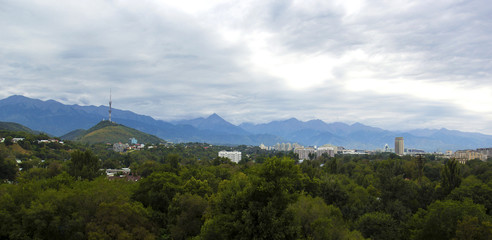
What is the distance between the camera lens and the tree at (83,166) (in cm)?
4225

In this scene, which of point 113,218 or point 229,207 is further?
point 113,218

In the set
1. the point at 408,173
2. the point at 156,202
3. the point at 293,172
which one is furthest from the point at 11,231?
the point at 408,173

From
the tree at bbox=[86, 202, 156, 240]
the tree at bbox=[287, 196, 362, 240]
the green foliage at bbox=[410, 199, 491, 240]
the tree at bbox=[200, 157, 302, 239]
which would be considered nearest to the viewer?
the tree at bbox=[200, 157, 302, 239]

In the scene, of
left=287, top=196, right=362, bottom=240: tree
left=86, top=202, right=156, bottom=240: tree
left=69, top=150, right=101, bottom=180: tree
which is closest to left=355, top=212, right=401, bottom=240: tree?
left=287, top=196, right=362, bottom=240: tree

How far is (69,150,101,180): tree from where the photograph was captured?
139ft

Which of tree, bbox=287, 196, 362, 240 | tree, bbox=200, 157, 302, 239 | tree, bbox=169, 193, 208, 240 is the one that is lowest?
tree, bbox=169, 193, 208, 240

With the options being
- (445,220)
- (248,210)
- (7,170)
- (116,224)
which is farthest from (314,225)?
(7,170)

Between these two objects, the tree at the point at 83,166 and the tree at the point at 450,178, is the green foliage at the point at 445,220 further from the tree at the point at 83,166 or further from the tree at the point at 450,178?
the tree at the point at 83,166

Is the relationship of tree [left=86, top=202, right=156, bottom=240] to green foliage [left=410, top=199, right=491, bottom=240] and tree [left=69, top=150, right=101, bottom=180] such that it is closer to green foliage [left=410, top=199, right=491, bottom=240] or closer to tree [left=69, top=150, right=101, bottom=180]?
tree [left=69, top=150, right=101, bottom=180]

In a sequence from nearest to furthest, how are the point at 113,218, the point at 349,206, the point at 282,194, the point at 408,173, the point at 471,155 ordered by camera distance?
the point at 282,194 < the point at 113,218 < the point at 349,206 < the point at 408,173 < the point at 471,155

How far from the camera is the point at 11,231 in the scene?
22.7 metres

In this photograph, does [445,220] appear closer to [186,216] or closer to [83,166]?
[186,216]

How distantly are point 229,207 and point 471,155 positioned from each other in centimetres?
15607

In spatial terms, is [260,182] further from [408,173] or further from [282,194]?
[408,173]
